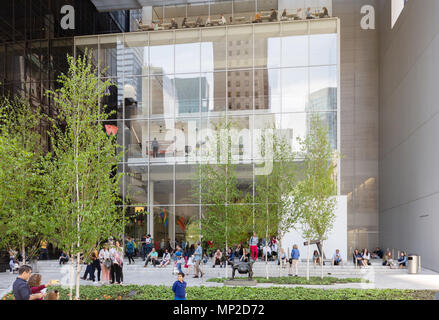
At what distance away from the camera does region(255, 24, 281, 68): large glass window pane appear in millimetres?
29547

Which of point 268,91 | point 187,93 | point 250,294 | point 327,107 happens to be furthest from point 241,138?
point 250,294

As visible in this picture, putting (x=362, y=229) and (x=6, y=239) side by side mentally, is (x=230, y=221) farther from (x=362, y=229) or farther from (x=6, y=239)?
(x=362, y=229)

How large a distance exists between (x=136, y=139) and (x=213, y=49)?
25.9 ft

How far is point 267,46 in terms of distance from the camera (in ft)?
97.7

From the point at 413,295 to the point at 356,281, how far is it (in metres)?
4.87

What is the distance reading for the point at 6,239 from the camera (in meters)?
15.0

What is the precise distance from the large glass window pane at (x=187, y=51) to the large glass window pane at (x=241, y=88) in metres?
2.57

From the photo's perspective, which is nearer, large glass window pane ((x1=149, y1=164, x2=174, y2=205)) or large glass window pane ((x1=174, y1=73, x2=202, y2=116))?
large glass window pane ((x1=149, y1=164, x2=174, y2=205))

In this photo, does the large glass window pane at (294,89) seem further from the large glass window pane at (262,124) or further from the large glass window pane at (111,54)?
the large glass window pane at (111,54)

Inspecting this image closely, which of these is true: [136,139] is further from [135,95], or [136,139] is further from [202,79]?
[202,79]

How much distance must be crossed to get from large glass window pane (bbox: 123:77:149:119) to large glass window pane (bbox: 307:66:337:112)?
10.8m

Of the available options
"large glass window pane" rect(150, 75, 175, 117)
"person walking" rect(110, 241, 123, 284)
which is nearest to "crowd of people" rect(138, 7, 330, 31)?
"large glass window pane" rect(150, 75, 175, 117)

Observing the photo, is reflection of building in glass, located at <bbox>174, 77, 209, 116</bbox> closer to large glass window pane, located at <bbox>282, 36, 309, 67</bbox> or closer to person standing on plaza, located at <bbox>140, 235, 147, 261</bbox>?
large glass window pane, located at <bbox>282, 36, 309, 67</bbox>
